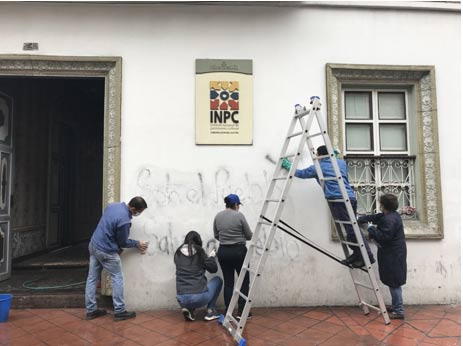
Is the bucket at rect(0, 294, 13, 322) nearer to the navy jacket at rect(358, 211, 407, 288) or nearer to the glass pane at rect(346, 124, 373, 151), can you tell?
the navy jacket at rect(358, 211, 407, 288)

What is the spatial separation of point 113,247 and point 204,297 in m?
1.27

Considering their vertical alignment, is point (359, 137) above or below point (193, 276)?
above

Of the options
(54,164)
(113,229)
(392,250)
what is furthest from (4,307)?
(392,250)

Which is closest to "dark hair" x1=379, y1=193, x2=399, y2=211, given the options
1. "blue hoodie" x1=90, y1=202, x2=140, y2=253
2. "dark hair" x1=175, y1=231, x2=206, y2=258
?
"dark hair" x1=175, y1=231, x2=206, y2=258

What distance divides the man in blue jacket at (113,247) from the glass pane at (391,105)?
3727 millimetres

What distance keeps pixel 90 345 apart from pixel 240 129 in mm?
3113

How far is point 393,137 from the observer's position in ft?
17.3

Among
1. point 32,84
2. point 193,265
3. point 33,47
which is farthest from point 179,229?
point 32,84

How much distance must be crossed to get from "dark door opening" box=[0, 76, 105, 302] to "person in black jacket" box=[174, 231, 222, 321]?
280 cm

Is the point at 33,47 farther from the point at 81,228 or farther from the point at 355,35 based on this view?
the point at 81,228

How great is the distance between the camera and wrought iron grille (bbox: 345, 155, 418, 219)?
5.11m

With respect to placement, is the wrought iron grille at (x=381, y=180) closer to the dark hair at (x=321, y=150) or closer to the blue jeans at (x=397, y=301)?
the dark hair at (x=321, y=150)

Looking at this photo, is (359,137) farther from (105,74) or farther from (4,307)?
(4,307)

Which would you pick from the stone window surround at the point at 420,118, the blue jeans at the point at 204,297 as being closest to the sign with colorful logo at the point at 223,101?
the stone window surround at the point at 420,118
